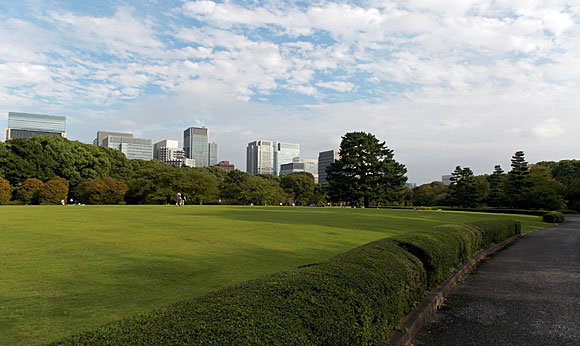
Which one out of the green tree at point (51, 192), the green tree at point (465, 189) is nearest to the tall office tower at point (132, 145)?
the green tree at point (51, 192)

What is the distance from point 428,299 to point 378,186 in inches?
1754

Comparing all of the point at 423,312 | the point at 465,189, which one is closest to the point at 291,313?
the point at 423,312

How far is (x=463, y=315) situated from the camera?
507cm

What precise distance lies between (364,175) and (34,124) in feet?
506

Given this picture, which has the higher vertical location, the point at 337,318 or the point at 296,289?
the point at 296,289

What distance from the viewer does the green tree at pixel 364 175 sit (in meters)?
48.3

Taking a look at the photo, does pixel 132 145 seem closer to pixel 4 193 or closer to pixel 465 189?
pixel 4 193

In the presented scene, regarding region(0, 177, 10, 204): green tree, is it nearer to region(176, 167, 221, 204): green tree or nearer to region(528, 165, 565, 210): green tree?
region(176, 167, 221, 204): green tree

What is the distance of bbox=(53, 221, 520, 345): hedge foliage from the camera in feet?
6.84

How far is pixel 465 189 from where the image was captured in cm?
5459

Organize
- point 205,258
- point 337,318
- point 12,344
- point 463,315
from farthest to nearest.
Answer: point 205,258
point 463,315
point 12,344
point 337,318

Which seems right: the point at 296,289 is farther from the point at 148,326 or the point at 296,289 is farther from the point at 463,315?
the point at 463,315

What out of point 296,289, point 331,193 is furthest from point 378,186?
point 296,289

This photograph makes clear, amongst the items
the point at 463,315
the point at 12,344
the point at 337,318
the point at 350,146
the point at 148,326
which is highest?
the point at 350,146
